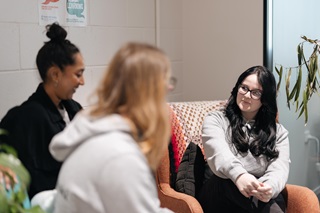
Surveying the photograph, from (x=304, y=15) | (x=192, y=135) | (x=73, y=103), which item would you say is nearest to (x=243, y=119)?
(x=192, y=135)

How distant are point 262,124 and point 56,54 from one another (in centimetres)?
122

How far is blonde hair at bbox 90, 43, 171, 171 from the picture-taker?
4.74 feet

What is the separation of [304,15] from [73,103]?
Answer: 2.02 metres

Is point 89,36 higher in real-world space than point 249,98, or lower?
higher

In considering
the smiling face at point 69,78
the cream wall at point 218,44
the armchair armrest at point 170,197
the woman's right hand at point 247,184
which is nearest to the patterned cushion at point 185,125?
the armchair armrest at point 170,197

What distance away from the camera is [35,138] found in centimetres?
197

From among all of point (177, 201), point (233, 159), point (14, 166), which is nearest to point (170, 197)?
point (177, 201)

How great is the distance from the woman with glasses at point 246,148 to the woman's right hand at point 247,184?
0.02m

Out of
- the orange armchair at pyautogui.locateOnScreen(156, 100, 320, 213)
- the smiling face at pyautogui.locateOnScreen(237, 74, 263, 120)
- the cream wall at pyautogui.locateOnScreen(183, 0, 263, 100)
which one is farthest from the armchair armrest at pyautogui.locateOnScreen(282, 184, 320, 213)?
the cream wall at pyautogui.locateOnScreen(183, 0, 263, 100)

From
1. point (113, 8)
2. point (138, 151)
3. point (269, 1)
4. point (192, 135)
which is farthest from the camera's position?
point (269, 1)

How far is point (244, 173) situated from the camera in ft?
7.93

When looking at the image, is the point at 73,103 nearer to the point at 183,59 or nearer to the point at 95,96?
the point at 95,96

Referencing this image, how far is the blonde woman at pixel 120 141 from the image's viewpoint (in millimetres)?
1380

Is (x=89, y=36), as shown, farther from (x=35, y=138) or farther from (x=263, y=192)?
(x=263, y=192)
